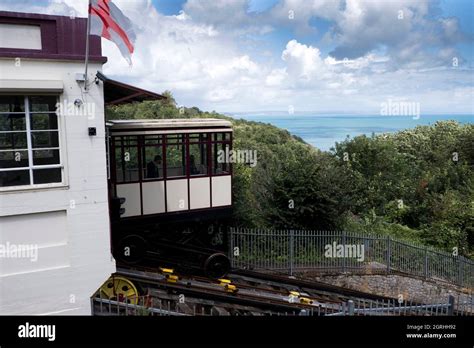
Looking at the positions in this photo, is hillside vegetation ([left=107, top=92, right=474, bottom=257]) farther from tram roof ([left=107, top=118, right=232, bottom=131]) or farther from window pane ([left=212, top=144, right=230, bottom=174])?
tram roof ([left=107, top=118, right=232, bottom=131])

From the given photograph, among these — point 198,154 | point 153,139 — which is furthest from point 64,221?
point 198,154

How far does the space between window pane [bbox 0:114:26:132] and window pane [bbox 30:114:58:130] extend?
0.81ft

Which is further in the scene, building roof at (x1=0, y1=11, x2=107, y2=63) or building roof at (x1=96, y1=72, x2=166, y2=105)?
building roof at (x1=96, y1=72, x2=166, y2=105)

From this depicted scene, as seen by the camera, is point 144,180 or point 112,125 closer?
point 112,125

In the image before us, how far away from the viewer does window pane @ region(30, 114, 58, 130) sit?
840 centimetres

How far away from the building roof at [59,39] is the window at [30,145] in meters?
0.84

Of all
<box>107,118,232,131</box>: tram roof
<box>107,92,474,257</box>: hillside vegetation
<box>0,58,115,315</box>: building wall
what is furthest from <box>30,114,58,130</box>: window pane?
<box>107,92,474,257</box>: hillside vegetation

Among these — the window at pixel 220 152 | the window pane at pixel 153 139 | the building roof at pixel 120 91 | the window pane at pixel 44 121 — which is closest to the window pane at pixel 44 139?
the window pane at pixel 44 121

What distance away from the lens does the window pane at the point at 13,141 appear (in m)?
9.13

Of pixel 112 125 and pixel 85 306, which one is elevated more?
pixel 112 125
